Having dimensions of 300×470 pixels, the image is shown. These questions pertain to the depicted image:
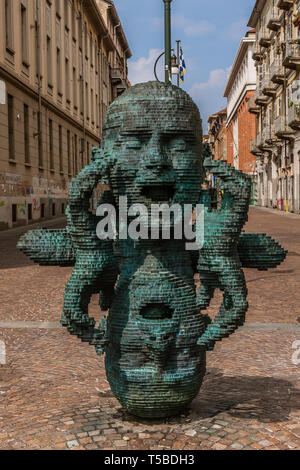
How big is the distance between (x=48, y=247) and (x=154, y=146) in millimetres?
953

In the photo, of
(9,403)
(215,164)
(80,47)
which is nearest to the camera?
(215,164)

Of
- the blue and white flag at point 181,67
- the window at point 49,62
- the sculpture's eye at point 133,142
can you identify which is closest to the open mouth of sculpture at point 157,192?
the sculpture's eye at point 133,142

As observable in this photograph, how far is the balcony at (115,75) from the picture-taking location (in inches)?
2266

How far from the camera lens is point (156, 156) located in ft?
10.6

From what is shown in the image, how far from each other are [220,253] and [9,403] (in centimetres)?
204

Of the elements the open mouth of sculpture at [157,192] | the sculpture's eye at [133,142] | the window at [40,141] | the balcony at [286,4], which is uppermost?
the balcony at [286,4]

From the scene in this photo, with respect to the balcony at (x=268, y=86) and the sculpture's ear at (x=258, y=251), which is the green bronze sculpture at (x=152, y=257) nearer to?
the sculpture's ear at (x=258, y=251)

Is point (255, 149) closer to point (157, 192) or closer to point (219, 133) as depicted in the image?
point (157, 192)

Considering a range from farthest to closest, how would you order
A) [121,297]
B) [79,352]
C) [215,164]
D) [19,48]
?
[19,48] < [79,352] < [121,297] < [215,164]

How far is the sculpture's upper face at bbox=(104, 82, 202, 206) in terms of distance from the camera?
330cm

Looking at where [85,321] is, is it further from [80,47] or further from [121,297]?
[80,47]

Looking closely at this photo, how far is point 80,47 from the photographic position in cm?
3978

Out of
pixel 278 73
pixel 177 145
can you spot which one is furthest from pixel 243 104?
pixel 177 145

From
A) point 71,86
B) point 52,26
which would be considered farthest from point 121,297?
point 71,86
